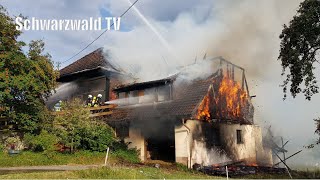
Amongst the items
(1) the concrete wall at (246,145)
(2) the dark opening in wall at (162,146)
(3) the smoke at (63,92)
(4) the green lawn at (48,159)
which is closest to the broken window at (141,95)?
(2) the dark opening in wall at (162,146)

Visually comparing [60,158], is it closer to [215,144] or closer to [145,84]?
[145,84]

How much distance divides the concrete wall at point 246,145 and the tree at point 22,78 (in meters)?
13.2

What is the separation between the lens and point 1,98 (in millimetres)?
19781

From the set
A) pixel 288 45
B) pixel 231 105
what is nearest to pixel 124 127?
pixel 231 105

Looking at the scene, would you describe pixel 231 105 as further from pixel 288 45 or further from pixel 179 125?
pixel 288 45

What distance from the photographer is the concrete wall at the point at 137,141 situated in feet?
81.5

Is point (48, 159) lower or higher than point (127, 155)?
higher

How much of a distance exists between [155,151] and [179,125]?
15.7 ft

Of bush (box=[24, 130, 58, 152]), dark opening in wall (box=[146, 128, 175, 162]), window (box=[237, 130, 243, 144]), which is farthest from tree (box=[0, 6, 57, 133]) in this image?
window (box=[237, 130, 243, 144])

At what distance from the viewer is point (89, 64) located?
31.1 meters

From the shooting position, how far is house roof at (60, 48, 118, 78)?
29.6 meters

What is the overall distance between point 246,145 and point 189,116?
8651 mm

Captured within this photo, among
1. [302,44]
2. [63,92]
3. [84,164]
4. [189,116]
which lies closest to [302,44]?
[302,44]

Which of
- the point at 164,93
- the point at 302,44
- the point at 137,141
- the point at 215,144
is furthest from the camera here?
the point at 137,141
